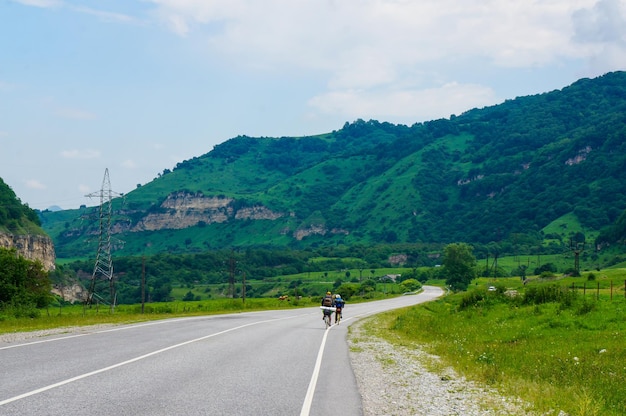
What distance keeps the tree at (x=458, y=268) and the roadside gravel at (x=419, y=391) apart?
113947mm

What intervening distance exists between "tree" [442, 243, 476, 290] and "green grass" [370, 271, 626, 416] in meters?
90.5

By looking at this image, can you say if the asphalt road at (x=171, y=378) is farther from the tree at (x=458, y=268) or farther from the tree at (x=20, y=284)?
the tree at (x=458, y=268)

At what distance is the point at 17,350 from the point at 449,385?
12.5 m

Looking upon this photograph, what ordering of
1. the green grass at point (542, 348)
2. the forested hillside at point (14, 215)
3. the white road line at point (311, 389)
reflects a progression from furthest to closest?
the forested hillside at point (14, 215) → the green grass at point (542, 348) → the white road line at point (311, 389)

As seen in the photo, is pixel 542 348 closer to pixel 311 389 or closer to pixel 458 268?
pixel 311 389

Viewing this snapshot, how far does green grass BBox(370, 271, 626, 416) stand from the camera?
13648 millimetres

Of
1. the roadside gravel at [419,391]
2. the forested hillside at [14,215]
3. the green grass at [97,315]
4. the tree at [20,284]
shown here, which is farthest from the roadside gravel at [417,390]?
the forested hillside at [14,215]

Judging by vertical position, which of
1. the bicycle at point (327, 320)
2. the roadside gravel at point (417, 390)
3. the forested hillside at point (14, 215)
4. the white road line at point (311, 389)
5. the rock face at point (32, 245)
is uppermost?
the forested hillside at point (14, 215)

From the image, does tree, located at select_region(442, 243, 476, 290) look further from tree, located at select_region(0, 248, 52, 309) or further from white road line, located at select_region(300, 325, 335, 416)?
white road line, located at select_region(300, 325, 335, 416)

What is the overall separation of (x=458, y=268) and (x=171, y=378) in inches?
4883

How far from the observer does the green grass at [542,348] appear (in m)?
13.6

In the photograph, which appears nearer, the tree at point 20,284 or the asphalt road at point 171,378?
the asphalt road at point 171,378

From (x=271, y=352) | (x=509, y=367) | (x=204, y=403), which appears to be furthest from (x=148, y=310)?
(x=204, y=403)

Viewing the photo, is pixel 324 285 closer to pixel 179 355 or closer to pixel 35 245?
pixel 35 245
